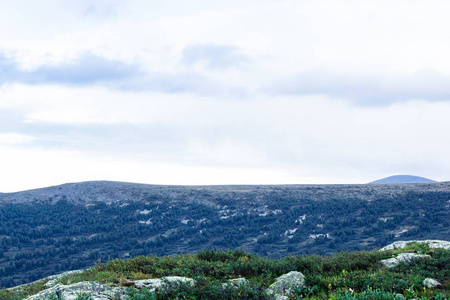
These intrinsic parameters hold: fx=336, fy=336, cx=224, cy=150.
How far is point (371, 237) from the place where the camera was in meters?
49.7

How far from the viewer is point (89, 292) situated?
29.3 feet

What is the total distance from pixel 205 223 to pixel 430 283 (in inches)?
2344

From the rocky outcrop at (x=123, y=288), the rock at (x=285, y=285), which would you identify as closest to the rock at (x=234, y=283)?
the rocky outcrop at (x=123, y=288)

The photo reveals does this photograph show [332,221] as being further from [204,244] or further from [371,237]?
[204,244]

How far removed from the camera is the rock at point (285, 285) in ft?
31.4

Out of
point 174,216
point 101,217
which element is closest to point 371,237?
point 174,216

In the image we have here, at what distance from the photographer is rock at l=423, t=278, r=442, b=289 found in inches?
373

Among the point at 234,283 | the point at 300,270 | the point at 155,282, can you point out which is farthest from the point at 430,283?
the point at 155,282

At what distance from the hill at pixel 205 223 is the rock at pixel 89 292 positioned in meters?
39.0

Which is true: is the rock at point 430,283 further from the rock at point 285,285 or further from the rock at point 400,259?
the rock at point 285,285

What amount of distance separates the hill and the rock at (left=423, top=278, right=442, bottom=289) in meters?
35.7

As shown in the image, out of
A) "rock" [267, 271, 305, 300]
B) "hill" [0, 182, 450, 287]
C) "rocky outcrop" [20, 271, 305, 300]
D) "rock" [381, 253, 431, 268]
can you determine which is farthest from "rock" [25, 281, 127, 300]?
"hill" [0, 182, 450, 287]

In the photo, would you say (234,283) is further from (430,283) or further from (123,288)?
(430,283)

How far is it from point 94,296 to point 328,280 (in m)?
6.72
